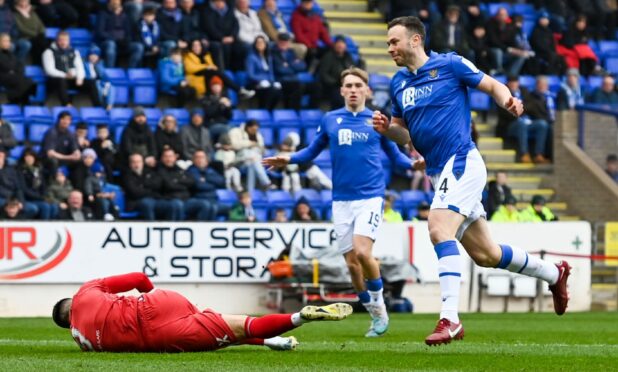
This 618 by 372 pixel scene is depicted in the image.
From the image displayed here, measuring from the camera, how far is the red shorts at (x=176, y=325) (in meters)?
10.1

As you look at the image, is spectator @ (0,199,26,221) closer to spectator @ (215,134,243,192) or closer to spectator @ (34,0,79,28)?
spectator @ (215,134,243,192)

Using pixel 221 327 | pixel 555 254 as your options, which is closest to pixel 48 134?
pixel 555 254

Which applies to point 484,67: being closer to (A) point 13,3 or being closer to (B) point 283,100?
(B) point 283,100

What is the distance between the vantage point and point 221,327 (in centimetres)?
1021

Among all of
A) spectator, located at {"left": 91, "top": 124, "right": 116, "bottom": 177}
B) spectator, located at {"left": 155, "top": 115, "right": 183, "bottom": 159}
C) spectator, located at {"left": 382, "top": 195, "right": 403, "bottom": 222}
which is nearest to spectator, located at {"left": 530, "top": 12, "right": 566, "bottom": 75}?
spectator, located at {"left": 382, "top": 195, "right": 403, "bottom": 222}

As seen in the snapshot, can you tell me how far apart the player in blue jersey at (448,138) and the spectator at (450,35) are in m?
15.8

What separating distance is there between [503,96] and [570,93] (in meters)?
17.7

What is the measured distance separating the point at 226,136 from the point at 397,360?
13555 millimetres

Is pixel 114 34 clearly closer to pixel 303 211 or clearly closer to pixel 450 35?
pixel 303 211

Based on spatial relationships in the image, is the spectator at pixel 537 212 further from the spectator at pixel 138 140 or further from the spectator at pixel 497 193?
the spectator at pixel 138 140

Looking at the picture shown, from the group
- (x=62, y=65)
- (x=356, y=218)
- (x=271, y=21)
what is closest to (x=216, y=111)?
(x=62, y=65)

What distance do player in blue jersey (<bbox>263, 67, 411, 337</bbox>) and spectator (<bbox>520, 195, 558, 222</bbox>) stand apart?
9521mm

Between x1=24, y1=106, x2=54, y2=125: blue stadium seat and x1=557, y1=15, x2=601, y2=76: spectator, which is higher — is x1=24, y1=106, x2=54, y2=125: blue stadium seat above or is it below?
below

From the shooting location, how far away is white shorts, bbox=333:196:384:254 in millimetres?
14352
